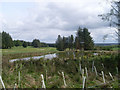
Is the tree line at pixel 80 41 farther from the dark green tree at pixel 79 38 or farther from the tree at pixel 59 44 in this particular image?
the tree at pixel 59 44

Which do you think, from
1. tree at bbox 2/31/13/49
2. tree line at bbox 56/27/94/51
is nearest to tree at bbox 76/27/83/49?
tree line at bbox 56/27/94/51

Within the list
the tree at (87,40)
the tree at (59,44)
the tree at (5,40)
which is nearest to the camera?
the tree at (5,40)

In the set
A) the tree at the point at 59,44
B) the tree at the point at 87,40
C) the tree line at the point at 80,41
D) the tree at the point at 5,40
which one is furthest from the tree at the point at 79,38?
the tree at the point at 5,40

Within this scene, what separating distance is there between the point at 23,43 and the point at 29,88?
2354 mm

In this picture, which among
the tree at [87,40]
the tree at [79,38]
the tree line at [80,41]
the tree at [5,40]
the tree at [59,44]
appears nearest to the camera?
the tree at [5,40]

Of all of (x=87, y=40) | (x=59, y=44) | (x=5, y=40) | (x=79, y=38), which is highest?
(x=79, y=38)

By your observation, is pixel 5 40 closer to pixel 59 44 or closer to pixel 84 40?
pixel 59 44

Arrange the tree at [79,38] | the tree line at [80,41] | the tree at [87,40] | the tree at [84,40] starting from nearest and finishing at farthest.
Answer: the tree line at [80,41]
the tree at [79,38]
the tree at [84,40]
the tree at [87,40]

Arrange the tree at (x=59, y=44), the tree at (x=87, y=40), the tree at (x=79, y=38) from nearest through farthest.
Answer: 1. the tree at (x=59, y=44)
2. the tree at (x=79, y=38)
3. the tree at (x=87, y=40)

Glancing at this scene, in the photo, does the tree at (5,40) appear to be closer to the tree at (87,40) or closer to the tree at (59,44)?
the tree at (59,44)

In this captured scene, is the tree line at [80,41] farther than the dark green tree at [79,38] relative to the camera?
No

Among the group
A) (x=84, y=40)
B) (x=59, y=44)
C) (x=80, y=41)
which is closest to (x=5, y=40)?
(x=59, y=44)

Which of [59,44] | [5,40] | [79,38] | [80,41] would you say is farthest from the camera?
[79,38]

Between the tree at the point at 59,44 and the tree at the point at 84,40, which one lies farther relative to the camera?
the tree at the point at 84,40
